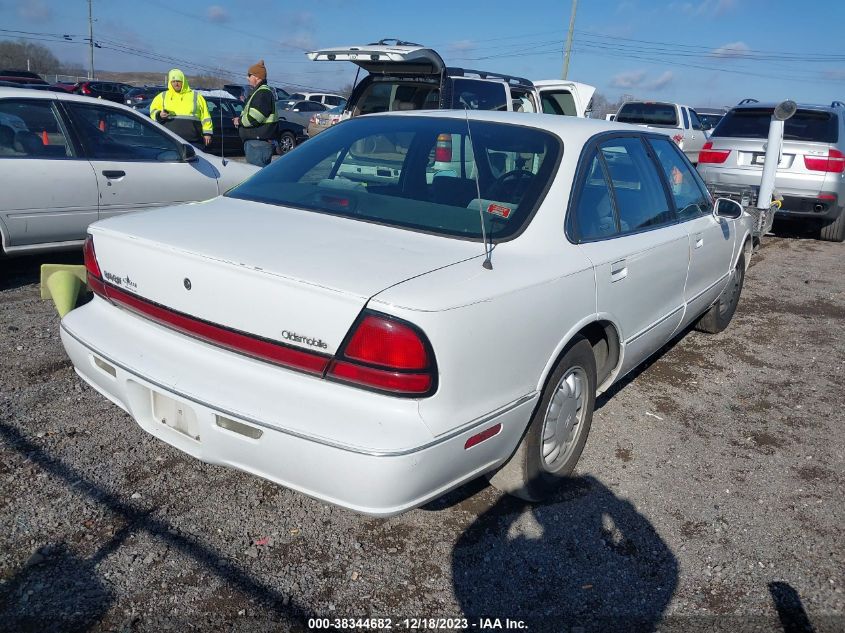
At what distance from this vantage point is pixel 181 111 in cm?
830

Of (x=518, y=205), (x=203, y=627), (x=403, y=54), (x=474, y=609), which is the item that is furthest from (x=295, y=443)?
(x=403, y=54)

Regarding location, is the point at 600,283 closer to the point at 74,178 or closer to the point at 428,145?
the point at 428,145

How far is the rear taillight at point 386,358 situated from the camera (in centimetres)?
210

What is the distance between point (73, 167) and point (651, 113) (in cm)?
1318

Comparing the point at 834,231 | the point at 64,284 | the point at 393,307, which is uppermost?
the point at 393,307

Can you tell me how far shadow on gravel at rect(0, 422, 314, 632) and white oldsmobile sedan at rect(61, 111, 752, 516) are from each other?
0.44 m

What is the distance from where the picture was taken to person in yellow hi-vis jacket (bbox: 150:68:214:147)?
26.9 ft

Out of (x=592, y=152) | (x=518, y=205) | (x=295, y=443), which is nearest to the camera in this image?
(x=295, y=443)

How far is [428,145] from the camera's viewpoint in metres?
3.34

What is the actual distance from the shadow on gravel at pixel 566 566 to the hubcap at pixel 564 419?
0.67 ft

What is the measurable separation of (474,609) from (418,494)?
528 mm

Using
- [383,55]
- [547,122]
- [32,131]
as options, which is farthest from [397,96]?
[547,122]

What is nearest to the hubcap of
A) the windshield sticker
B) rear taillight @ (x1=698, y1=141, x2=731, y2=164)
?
the windshield sticker

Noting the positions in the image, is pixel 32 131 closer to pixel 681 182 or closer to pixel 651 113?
pixel 681 182
